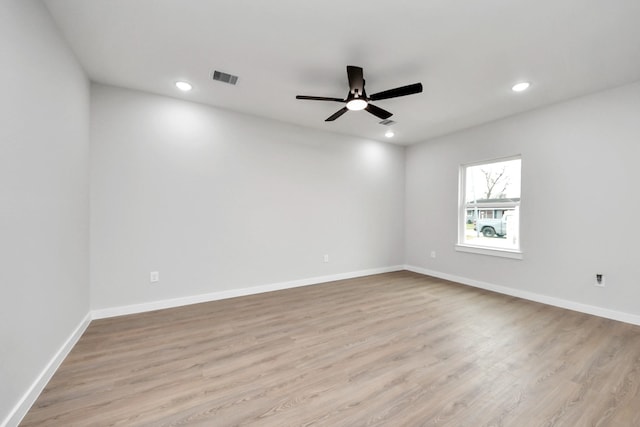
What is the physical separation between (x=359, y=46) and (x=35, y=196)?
8.82ft

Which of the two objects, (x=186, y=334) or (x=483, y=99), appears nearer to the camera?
(x=186, y=334)

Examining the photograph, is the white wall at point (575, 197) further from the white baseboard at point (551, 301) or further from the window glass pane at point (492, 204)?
the window glass pane at point (492, 204)

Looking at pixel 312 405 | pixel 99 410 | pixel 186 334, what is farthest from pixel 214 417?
pixel 186 334

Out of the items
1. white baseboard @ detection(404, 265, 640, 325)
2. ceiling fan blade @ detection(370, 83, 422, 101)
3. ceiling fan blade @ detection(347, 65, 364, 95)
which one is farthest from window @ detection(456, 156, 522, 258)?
ceiling fan blade @ detection(347, 65, 364, 95)

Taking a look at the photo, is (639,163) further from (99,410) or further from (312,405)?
(99,410)

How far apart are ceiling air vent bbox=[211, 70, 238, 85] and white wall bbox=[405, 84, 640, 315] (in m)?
3.88

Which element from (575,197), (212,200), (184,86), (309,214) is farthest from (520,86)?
(212,200)

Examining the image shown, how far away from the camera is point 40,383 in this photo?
1.73 m

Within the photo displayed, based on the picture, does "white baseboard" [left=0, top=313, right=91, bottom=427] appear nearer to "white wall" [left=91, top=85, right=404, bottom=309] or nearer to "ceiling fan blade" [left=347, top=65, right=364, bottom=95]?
"white wall" [left=91, top=85, right=404, bottom=309]

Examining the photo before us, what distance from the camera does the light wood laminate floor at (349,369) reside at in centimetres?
158

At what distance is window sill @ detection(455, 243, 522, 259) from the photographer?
388 centimetres

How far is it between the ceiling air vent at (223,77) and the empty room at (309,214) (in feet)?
0.07

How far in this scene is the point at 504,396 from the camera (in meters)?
1.73

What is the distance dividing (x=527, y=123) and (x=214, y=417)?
16.2ft
